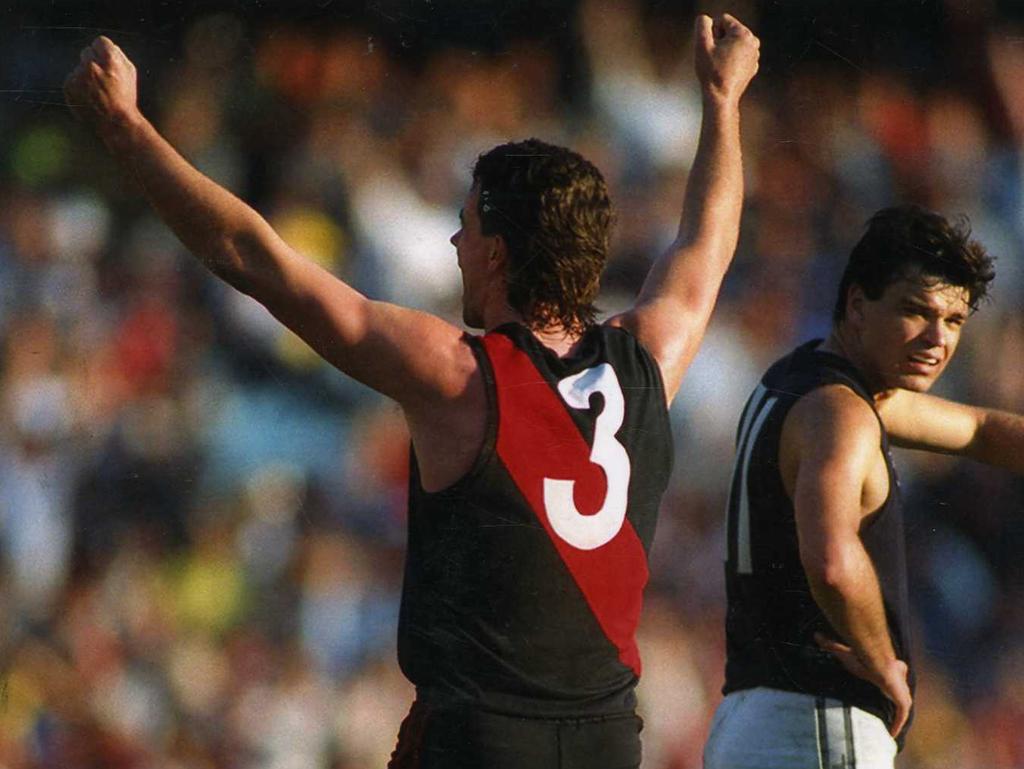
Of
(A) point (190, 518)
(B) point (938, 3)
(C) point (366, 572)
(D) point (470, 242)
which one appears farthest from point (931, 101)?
(D) point (470, 242)

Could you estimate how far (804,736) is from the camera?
2920 mm

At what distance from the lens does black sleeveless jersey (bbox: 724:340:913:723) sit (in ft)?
9.62

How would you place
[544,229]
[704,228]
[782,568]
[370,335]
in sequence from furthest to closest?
[782,568] < [704,228] < [544,229] < [370,335]

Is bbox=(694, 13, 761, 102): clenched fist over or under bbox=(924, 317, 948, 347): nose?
over

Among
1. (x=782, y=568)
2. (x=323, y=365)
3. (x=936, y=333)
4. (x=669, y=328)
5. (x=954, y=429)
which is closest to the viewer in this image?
(x=669, y=328)

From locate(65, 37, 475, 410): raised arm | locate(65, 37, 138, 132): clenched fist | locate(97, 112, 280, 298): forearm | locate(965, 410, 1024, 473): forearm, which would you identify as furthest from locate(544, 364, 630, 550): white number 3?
locate(965, 410, 1024, 473): forearm

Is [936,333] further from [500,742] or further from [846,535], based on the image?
[500,742]

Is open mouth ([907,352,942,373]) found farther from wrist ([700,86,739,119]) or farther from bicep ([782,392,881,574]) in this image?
wrist ([700,86,739,119])

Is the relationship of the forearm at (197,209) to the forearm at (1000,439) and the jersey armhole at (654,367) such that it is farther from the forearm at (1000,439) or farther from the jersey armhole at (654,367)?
the forearm at (1000,439)

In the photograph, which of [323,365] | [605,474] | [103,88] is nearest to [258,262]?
[103,88]

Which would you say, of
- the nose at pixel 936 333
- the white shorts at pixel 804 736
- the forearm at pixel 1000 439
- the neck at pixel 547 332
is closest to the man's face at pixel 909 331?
the nose at pixel 936 333

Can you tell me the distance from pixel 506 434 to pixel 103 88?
778 mm

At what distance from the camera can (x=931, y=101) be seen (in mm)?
5715

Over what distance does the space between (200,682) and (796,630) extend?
7.81ft
